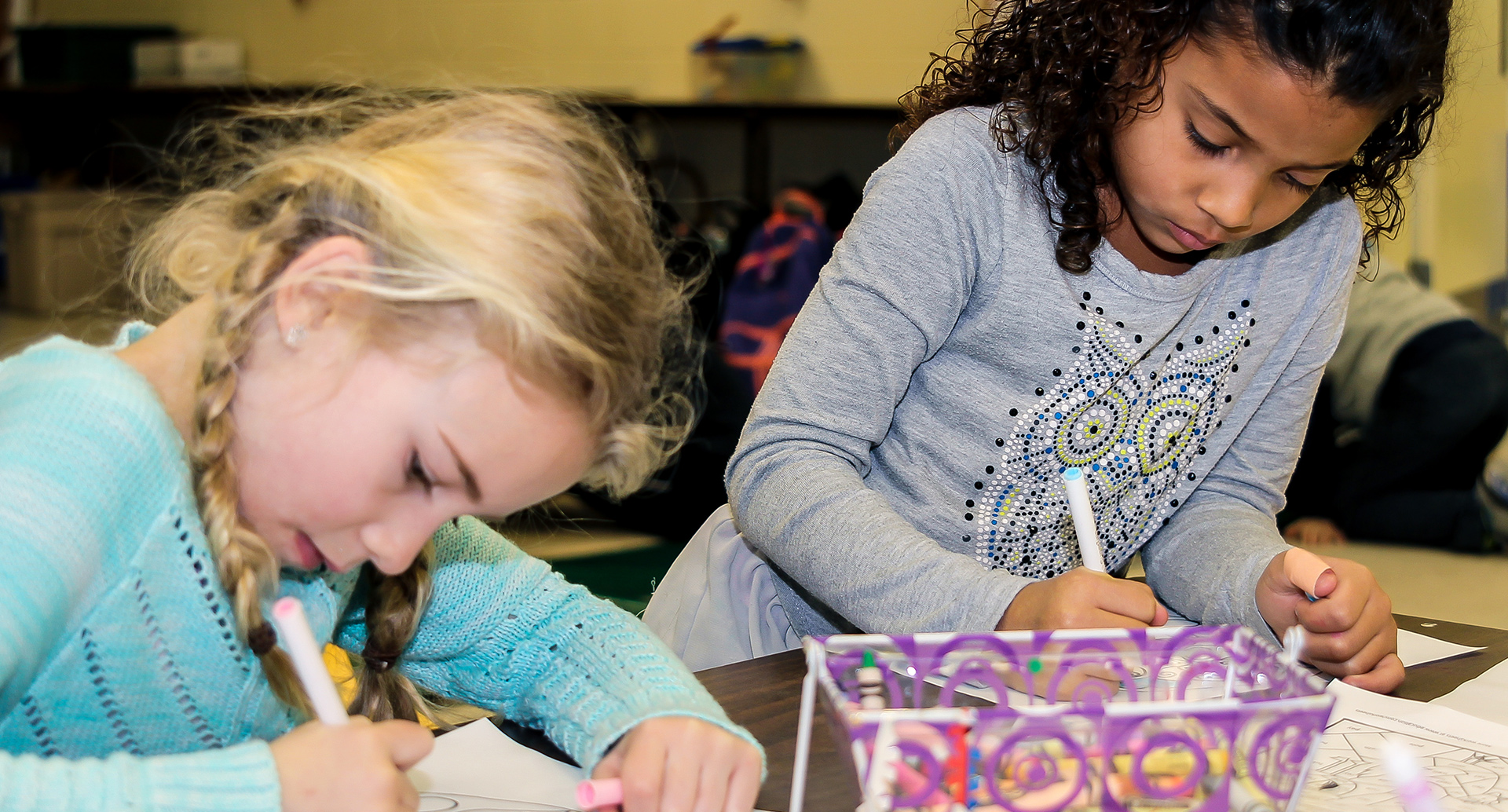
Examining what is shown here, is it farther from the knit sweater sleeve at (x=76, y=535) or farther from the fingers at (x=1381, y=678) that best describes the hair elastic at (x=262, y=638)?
the fingers at (x=1381, y=678)

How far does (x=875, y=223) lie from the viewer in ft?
2.96

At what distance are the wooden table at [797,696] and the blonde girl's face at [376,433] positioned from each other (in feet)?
0.59

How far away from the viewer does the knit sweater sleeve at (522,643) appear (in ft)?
2.34

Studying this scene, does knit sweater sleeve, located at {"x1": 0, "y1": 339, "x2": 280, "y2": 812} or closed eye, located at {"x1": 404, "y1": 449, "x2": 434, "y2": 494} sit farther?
closed eye, located at {"x1": 404, "y1": 449, "x2": 434, "y2": 494}

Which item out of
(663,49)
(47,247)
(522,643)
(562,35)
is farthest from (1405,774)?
(47,247)

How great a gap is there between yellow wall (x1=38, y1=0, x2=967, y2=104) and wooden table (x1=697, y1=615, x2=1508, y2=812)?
6.00 feet

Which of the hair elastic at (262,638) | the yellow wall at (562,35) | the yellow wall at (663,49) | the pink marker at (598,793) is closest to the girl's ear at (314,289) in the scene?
the hair elastic at (262,638)

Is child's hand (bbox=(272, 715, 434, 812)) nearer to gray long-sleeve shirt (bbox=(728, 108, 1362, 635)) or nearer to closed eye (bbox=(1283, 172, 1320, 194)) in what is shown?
gray long-sleeve shirt (bbox=(728, 108, 1362, 635))

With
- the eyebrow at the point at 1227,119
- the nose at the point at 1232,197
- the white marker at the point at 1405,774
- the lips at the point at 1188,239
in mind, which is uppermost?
the eyebrow at the point at 1227,119

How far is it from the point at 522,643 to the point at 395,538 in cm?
18

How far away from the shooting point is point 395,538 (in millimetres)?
625

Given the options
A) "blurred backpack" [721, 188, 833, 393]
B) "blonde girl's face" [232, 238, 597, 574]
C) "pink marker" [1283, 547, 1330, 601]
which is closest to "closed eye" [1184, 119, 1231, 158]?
"pink marker" [1283, 547, 1330, 601]

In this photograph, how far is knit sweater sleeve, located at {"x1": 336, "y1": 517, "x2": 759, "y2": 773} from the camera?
0.71 meters

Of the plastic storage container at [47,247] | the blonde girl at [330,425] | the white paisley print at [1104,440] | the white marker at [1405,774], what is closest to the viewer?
the white marker at [1405,774]
